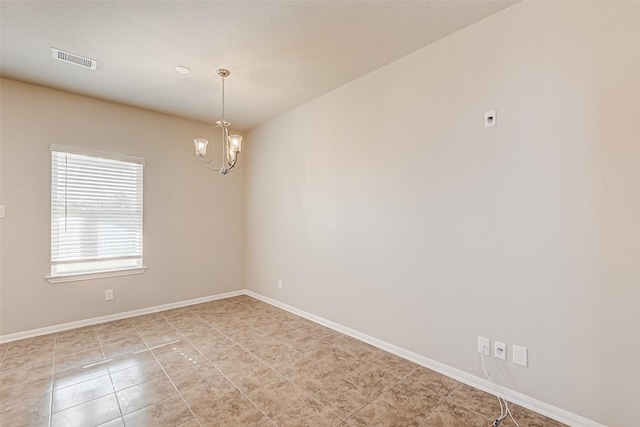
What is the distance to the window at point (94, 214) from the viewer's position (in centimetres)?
321

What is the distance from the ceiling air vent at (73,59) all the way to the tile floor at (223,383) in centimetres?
267

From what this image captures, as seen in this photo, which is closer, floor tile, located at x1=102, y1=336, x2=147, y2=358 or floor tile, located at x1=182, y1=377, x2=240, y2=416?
floor tile, located at x1=182, y1=377, x2=240, y2=416

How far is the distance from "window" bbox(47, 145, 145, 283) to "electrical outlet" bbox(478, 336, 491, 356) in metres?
3.87

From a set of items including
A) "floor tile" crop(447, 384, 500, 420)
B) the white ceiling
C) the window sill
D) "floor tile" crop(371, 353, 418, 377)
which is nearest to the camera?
"floor tile" crop(447, 384, 500, 420)

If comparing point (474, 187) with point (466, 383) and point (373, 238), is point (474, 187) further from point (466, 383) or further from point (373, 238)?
point (466, 383)

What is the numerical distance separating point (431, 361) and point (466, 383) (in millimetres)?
291

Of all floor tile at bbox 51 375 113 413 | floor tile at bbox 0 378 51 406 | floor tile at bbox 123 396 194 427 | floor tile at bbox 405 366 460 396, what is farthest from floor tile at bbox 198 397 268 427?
floor tile at bbox 0 378 51 406

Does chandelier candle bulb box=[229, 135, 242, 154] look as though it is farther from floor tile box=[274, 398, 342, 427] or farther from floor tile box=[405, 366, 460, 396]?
floor tile box=[405, 366, 460, 396]

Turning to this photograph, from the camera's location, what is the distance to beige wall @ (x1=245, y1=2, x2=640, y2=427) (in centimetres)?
163

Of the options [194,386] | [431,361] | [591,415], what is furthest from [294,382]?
[591,415]

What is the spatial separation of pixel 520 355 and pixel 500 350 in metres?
0.12

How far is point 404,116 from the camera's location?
262 centimetres

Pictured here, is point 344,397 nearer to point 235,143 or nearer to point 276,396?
point 276,396

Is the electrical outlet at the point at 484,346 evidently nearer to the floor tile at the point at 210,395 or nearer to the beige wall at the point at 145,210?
the floor tile at the point at 210,395
